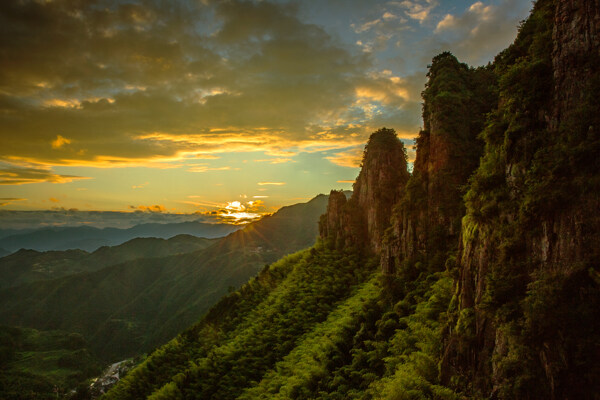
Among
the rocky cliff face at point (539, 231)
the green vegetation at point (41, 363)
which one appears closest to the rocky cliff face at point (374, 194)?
the rocky cliff face at point (539, 231)

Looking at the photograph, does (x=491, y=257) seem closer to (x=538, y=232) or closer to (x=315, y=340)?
(x=538, y=232)

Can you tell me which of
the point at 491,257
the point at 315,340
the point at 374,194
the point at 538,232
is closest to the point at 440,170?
the point at 491,257

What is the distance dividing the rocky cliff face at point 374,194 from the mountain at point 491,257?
33.1 feet

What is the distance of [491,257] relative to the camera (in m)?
13.8

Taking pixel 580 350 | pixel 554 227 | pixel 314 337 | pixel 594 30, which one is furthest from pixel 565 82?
pixel 314 337

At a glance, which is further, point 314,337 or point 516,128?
point 314,337

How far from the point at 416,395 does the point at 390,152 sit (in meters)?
32.9

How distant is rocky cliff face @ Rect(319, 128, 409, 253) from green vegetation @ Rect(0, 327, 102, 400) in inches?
5676

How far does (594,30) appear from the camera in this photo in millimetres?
11977

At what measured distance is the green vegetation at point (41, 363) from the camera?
4973 inches

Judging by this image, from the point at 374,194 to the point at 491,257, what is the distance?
28.9 m

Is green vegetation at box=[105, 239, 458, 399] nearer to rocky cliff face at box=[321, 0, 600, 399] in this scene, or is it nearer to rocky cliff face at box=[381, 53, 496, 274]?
rocky cliff face at box=[381, 53, 496, 274]

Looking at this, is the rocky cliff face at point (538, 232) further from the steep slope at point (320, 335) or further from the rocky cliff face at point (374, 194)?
the rocky cliff face at point (374, 194)

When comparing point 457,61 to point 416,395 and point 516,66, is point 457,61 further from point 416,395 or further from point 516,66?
point 416,395
